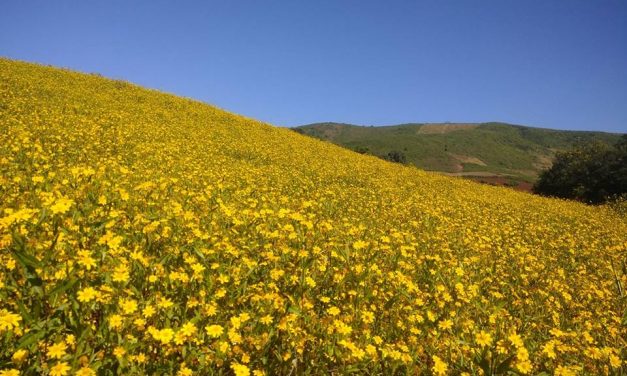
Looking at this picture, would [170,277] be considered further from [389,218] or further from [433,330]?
[389,218]

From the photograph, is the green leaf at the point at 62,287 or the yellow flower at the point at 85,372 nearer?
the yellow flower at the point at 85,372

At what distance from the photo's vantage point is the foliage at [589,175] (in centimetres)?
3259

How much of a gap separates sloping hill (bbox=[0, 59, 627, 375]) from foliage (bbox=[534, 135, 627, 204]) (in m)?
25.1

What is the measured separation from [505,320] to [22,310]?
19.4 feet

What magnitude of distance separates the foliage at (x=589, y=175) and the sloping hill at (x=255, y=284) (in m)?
25.1

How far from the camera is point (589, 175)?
3591cm

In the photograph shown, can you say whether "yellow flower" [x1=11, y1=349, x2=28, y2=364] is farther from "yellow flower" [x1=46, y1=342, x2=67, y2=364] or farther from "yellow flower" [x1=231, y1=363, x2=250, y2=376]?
"yellow flower" [x1=231, y1=363, x2=250, y2=376]

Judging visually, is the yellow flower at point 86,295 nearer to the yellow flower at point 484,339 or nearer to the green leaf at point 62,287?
the green leaf at point 62,287

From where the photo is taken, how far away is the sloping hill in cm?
321

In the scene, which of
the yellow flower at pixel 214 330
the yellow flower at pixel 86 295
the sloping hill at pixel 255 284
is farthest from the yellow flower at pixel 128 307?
the yellow flower at pixel 214 330

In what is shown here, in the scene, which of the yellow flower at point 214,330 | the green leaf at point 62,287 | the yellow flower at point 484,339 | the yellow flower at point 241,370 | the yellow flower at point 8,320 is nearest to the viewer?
the yellow flower at point 8,320

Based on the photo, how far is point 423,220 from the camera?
1199 cm

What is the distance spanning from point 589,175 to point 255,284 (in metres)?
41.5

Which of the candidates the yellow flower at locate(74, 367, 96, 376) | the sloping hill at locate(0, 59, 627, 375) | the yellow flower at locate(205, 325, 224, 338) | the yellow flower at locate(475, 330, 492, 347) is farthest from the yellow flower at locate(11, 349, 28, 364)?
the yellow flower at locate(475, 330, 492, 347)
